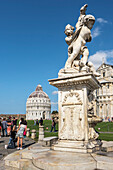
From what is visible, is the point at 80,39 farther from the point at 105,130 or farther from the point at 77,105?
the point at 105,130

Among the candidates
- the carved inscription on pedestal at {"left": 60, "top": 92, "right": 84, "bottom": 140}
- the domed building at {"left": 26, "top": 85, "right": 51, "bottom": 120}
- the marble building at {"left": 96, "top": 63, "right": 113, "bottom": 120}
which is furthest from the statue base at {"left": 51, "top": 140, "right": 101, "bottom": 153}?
the domed building at {"left": 26, "top": 85, "right": 51, "bottom": 120}

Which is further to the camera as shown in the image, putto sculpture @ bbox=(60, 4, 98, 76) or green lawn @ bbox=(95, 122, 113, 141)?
green lawn @ bbox=(95, 122, 113, 141)

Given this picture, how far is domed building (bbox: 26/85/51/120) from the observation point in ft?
384

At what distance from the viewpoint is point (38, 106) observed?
4680 inches

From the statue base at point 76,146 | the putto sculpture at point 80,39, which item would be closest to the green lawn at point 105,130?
the statue base at point 76,146

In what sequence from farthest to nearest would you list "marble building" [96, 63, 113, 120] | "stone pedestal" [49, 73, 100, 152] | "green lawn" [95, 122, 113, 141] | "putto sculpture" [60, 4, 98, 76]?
"marble building" [96, 63, 113, 120], "green lawn" [95, 122, 113, 141], "putto sculpture" [60, 4, 98, 76], "stone pedestal" [49, 73, 100, 152]

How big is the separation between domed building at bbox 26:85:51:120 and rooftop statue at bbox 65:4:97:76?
11248 cm

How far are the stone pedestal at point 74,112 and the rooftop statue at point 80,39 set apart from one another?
0.73 m

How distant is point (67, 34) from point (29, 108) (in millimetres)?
115960

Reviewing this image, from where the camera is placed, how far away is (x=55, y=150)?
512 cm

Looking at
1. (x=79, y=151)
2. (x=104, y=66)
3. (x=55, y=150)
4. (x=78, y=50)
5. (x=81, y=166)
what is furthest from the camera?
(x=104, y=66)

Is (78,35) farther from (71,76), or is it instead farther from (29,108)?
(29,108)

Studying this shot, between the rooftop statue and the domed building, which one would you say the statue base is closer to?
the rooftop statue

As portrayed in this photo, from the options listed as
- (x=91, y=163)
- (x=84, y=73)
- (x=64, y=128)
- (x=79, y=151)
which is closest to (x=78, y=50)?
(x=84, y=73)
